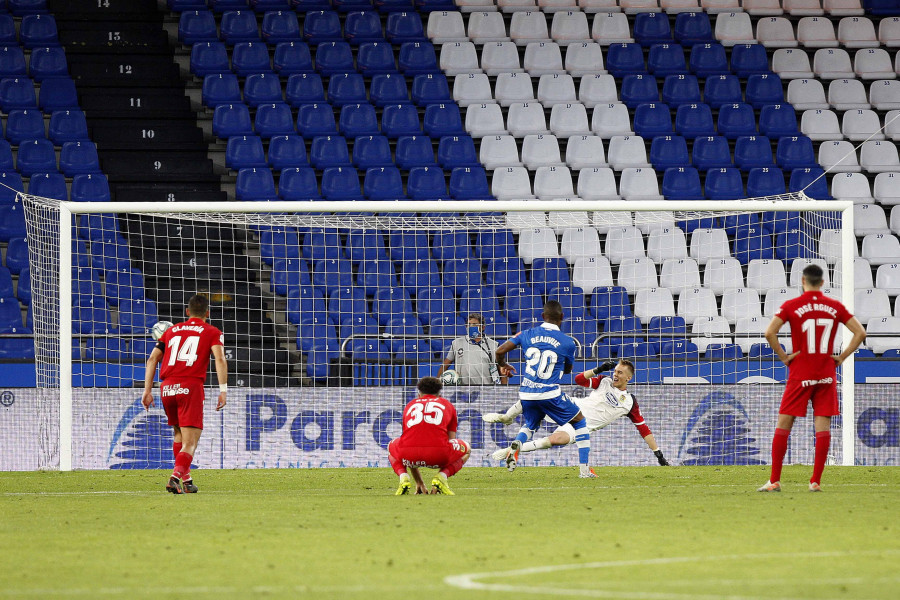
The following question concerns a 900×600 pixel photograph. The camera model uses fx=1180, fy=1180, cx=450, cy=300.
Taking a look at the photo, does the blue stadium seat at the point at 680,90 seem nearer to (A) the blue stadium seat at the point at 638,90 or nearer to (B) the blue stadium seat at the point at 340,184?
(A) the blue stadium seat at the point at 638,90

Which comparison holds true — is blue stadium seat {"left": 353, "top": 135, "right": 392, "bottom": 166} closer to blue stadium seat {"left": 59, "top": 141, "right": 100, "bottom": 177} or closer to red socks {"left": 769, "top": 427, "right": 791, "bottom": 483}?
blue stadium seat {"left": 59, "top": 141, "right": 100, "bottom": 177}

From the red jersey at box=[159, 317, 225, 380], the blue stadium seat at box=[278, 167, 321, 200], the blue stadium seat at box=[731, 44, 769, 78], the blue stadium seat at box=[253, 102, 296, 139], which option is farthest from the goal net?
the blue stadium seat at box=[731, 44, 769, 78]

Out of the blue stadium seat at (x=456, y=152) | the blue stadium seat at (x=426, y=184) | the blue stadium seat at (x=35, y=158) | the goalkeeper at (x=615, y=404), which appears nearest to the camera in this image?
the goalkeeper at (x=615, y=404)

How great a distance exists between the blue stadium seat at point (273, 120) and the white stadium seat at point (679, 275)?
7.50m

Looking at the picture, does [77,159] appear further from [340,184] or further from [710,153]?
[710,153]

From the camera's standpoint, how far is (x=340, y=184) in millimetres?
20312

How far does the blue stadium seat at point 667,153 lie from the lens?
21547mm

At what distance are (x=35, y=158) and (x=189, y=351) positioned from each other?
11540 mm

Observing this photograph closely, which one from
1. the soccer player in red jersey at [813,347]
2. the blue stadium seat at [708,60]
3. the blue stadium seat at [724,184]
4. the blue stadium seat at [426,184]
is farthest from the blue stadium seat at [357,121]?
the soccer player in red jersey at [813,347]

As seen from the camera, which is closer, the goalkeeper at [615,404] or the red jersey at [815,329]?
the red jersey at [815,329]

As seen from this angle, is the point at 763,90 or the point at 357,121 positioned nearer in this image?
the point at 357,121

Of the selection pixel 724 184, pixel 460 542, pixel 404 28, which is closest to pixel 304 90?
pixel 404 28

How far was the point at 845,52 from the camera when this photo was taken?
77.8 ft

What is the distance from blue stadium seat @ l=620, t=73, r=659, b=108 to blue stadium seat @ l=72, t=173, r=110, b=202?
9.78 m
